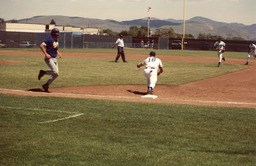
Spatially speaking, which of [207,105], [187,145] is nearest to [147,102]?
[207,105]

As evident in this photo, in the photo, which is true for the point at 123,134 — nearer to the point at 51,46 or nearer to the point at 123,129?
the point at 123,129

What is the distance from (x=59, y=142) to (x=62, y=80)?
10.3 meters

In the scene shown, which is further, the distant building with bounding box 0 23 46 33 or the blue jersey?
the distant building with bounding box 0 23 46 33

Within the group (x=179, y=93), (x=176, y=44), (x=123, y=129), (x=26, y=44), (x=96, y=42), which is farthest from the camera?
(x=176, y=44)

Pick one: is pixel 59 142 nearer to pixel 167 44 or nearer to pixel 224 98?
pixel 224 98

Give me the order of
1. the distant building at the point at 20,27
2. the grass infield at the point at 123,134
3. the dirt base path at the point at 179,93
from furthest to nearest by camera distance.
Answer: the distant building at the point at 20,27 < the dirt base path at the point at 179,93 < the grass infield at the point at 123,134

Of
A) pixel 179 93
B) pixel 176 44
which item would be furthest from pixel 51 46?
pixel 176 44

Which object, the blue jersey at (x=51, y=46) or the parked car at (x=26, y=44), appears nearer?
the blue jersey at (x=51, y=46)

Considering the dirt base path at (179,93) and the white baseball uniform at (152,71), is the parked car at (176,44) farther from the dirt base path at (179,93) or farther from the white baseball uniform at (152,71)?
the white baseball uniform at (152,71)

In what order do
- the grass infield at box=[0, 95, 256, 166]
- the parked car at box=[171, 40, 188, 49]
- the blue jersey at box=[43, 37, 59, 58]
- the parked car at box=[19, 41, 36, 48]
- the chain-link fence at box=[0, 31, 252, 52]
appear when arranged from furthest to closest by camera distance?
the parked car at box=[171, 40, 188, 49]
the parked car at box=[19, 41, 36, 48]
the chain-link fence at box=[0, 31, 252, 52]
the blue jersey at box=[43, 37, 59, 58]
the grass infield at box=[0, 95, 256, 166]

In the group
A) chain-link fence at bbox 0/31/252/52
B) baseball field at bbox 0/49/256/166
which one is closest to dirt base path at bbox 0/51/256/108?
baseball field at bbox 0/49/256/166

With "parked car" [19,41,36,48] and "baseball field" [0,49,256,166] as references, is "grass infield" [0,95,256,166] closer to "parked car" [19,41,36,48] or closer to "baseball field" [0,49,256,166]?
"baseball field" [0,49,256,166]

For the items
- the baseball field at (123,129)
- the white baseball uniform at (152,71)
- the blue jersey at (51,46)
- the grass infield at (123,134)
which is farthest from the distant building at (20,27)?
the grass infield at (123,134)

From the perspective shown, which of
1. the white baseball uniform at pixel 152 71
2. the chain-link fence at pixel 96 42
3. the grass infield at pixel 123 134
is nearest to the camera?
the grass infield at pixel 123 134
